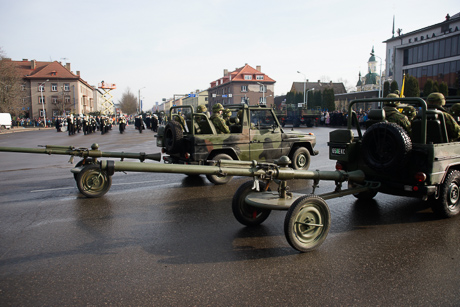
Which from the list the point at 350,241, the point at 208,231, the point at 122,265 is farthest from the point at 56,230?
the point at 350,241

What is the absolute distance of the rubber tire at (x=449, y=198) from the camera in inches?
218

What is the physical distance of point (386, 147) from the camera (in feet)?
18.0

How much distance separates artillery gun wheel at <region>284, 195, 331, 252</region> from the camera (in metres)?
4.24

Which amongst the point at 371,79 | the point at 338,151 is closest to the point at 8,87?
the point at 338,151

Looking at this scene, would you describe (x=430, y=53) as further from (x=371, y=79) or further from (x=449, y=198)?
(x=371, y=79)

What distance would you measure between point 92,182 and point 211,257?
4.26 m

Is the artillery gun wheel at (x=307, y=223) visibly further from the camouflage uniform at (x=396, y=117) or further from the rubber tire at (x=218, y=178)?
the rubber tire at (x=218, y=178)

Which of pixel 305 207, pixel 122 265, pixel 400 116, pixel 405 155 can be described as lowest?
pixel 122 265

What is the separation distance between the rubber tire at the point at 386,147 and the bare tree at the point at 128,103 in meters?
117

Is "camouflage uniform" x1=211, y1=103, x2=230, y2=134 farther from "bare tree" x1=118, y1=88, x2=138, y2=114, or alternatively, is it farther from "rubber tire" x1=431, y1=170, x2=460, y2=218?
"bare tree" x1=118, y1=88, x2=138, y2=114

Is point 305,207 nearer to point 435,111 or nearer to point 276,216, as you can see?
point 276,216

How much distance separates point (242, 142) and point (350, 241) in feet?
16.0

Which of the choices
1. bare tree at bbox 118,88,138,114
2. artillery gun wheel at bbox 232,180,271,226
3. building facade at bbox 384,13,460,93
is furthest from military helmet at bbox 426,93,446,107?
bare tree at bbox 118,88,138,114

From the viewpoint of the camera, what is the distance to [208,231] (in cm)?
Result: 520
